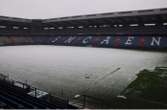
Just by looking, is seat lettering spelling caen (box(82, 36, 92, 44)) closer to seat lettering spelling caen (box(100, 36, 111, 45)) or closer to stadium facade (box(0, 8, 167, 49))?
stadium facade (box(0, 8, 167, 49))

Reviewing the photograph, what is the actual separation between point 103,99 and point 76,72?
14.7 ft

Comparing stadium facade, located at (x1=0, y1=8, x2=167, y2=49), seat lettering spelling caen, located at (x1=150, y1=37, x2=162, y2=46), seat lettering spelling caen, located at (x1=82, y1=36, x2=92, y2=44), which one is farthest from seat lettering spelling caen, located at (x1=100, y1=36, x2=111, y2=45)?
seat lettering spelling caen, located at (x1=150, y1=37, x2=162, y2=46)

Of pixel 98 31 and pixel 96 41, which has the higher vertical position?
pixel 98 31

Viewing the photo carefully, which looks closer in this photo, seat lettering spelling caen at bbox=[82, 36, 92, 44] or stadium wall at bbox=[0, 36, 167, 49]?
stadium wall at bbox=[0, 36, 167, 49]

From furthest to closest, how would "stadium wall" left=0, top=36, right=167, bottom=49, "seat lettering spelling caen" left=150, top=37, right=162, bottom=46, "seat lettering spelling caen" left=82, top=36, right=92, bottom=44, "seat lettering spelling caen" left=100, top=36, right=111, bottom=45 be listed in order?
1. "seat lettering spelling caen" left=82, top=36, right=92, bottom=44
2. "seat lettering spelling caen" left=100, top=36, right=111, bottom=45
3. "stadium wall" left=0, top=36, right=167, bottom=49
4. "seat lettering spelling caen" left=150, top=37, right=162, bottom=46

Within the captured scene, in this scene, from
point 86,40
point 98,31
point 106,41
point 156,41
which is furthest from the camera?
point 98,31

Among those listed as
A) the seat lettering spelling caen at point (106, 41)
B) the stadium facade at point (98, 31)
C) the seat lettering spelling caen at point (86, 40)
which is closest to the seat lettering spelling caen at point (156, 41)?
the stadium facade at point (98, 31)

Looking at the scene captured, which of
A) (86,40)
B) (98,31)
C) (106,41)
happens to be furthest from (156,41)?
(86,40)

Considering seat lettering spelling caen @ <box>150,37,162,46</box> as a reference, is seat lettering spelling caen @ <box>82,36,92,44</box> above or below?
below

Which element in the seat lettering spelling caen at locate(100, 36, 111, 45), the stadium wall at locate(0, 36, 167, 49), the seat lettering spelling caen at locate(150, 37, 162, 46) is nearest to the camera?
the seat lettering spelling caen at locate(150, 37, 162, 46)

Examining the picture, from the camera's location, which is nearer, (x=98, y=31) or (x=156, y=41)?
(x=156, y=41)

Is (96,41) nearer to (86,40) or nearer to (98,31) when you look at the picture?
(86,40)

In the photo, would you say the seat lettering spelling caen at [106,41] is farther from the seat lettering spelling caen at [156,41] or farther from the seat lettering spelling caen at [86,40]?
the seat lettering spelling caen at [156,41]

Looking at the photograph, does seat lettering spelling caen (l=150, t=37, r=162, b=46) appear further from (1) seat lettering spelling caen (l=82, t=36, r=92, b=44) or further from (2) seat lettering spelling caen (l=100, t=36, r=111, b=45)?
(1) seat lettering spelling caen (l=82, t=36, r=92, b=44)
